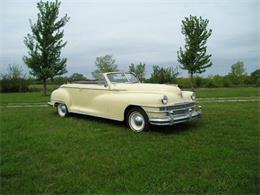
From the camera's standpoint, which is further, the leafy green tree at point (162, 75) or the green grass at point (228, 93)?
the leafy green tree at point (162, 75)

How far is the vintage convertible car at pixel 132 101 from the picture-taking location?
7406mm

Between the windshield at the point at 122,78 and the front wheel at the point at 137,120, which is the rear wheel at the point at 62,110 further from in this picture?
the front wheel at the point at 137,120

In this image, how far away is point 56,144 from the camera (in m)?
6.45

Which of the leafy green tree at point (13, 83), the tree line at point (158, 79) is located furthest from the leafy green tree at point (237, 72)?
the leafy green tree at point (13, 83)

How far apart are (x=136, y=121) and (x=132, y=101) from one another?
1.75 feet

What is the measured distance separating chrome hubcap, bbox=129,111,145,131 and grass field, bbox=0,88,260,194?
0.74 feet

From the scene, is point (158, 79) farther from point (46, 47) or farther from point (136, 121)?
point (136, 121)

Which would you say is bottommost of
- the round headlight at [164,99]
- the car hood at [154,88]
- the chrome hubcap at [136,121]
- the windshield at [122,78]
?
the chrome hubcap at [136,121]

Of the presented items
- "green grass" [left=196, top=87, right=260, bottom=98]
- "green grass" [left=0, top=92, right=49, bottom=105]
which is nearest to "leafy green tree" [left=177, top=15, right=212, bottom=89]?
"green grass" [left=196, top=87, right=260, bottom=98]

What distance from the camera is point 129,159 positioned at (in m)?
5.27

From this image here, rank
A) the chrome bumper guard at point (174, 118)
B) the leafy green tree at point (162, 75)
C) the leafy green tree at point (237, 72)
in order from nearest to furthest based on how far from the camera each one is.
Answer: the chrome bumper guard at point (174, 118)
the leafy green tree at point (162, 75)
the leafy green tree at point (237, 72)

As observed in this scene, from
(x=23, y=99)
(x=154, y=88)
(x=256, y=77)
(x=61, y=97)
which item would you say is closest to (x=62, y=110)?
(x=61, y=97)

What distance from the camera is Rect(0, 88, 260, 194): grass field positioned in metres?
4.14

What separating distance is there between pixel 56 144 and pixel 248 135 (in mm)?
4448
